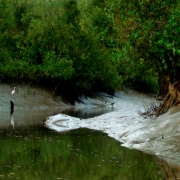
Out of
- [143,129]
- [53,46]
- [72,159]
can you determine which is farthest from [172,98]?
[53,46]

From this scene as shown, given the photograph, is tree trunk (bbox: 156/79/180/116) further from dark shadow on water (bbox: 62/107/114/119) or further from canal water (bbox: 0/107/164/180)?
dark shadow on water (bbox: 62/107/114/119)

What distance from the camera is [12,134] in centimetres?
2297

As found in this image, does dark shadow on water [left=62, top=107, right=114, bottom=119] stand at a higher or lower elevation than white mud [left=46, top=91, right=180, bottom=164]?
lower

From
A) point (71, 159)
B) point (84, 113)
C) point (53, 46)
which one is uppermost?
point (71, 159)

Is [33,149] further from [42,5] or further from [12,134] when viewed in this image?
[42,5]

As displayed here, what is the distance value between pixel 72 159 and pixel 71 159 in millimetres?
32

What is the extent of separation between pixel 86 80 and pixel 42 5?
854 cm

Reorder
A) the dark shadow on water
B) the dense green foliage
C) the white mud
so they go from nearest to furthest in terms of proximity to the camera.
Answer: the white mud
the dark shadow on water
the dense green foliage

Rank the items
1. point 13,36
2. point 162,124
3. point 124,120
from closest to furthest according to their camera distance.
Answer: point 162,124 → point 124,120 → point 13,36

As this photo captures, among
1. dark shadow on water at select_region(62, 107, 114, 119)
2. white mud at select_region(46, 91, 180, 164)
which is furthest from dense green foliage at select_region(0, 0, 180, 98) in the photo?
white mud at select_region(46, 91, 180, 164)

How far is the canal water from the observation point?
43.4 ft

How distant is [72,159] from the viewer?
1583cm

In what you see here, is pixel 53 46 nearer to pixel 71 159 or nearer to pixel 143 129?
pixel 143 129

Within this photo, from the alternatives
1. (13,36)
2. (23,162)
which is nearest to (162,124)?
(23,162)
